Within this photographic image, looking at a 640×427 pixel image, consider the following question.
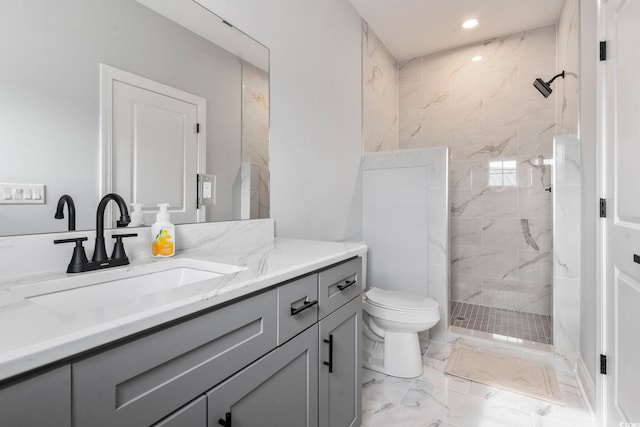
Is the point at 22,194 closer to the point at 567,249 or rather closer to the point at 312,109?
the point at 312,109

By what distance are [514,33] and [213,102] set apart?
312 centimetres

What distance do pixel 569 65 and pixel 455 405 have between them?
8.17 ft

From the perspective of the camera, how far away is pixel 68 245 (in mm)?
938

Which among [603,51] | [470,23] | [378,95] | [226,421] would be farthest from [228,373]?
[470,23]

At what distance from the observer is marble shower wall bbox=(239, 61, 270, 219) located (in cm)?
158

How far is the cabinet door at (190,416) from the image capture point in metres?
0.61

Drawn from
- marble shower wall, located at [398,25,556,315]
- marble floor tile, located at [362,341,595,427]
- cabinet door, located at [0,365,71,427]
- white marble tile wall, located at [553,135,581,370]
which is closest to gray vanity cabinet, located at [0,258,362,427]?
cabinet door, located at [0,365,71,427]

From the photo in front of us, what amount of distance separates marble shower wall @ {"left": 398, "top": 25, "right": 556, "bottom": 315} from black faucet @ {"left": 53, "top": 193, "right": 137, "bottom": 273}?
9.23 ft

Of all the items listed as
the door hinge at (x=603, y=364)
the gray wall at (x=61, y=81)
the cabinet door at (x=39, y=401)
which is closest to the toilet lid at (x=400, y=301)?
the door hinge at (x=603, y=364)

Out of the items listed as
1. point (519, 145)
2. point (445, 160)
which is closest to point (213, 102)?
point (445, 160)

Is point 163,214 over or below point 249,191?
below

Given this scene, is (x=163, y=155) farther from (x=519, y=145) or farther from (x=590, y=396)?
(x=519, y=145)

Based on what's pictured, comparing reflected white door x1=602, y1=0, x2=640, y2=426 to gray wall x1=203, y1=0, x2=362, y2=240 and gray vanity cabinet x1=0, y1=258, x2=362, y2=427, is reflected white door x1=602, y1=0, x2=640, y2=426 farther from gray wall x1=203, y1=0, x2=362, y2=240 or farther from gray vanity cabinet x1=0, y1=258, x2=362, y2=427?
gray wall x1=203, y1=0, x2=362, y2=240

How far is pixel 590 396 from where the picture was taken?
165 centimetres
